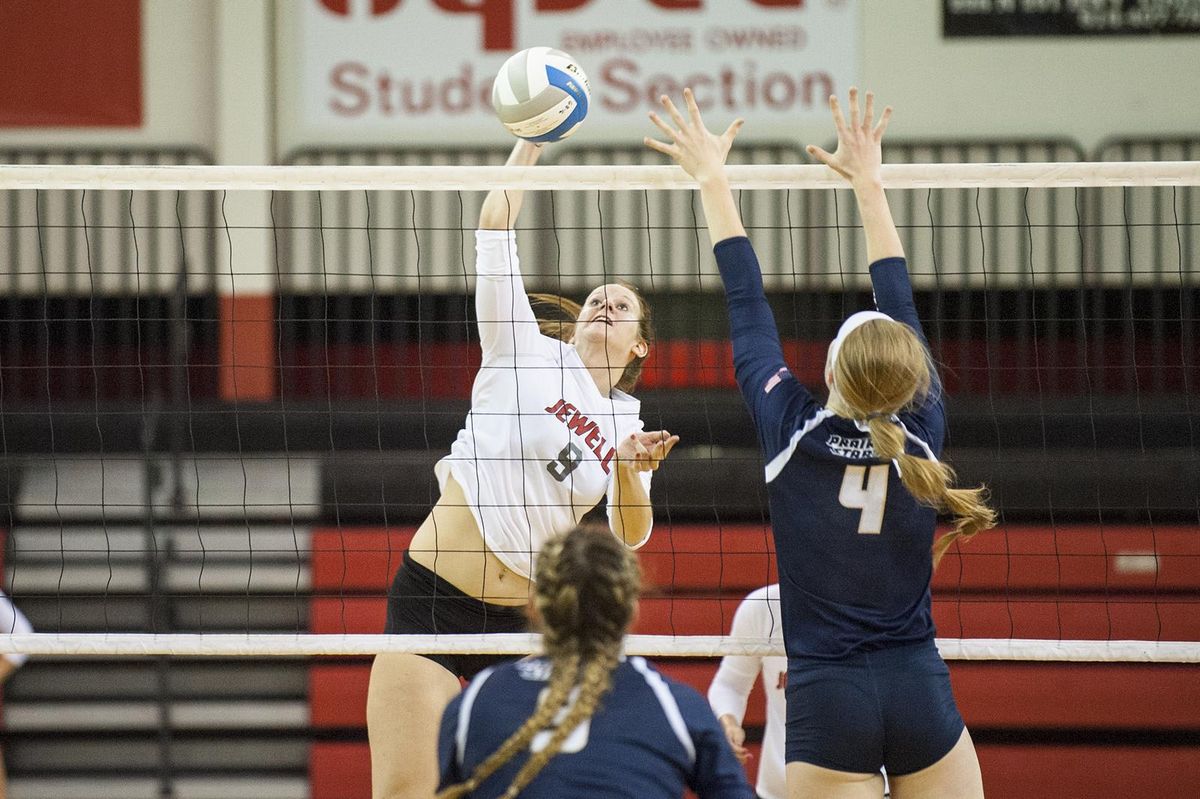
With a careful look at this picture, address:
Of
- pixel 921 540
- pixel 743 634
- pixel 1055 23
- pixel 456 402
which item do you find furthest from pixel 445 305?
pixel 921 540

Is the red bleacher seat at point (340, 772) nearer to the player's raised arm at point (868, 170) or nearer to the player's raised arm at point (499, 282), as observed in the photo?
the player's raised arm at point (499, 282)

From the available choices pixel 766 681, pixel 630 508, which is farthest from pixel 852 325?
pixel 766 681

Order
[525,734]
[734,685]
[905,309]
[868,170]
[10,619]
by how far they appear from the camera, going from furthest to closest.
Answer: [10,619] < [734,685] < [868,170] < [905,309] < [525,734]

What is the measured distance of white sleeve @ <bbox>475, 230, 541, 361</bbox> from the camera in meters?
3.47

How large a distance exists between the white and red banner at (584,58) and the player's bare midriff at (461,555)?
4.41 metres

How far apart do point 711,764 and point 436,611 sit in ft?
5.14

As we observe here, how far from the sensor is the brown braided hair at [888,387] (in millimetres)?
2752

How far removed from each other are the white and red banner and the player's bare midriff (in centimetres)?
441

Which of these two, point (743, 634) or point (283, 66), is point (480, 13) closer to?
point (283, 66)

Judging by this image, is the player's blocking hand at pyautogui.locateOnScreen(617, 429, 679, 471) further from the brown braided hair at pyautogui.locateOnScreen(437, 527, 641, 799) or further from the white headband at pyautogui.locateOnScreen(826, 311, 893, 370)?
the brown braided hair at pyautogui.locateOnScreen(437, 527, 641, 799)

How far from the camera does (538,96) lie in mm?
3570

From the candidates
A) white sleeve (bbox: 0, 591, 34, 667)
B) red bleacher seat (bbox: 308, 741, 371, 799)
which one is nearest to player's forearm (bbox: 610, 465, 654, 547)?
white sleeve (bbox: 0, 591, 34, 667)

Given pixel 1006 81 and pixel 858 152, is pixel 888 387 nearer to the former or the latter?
pixel 858 152

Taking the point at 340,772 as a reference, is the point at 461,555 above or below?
above
